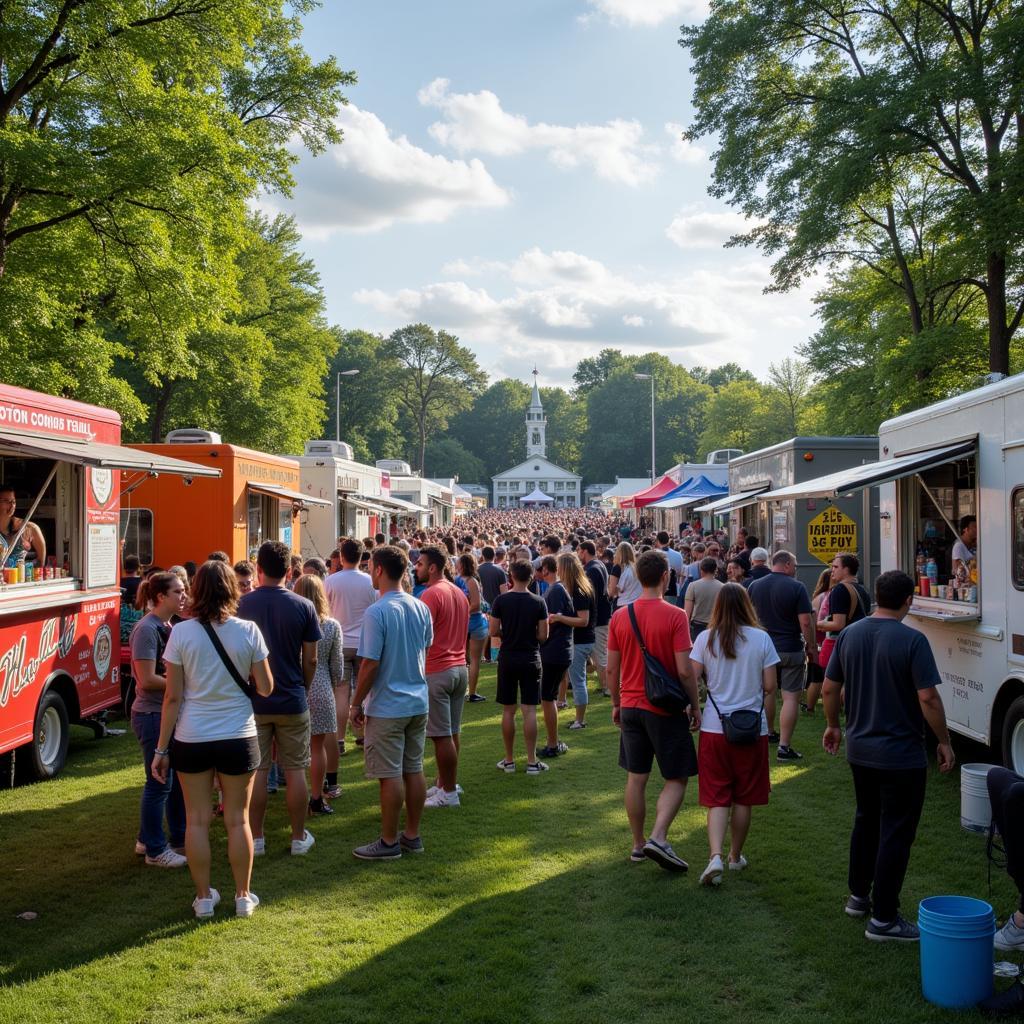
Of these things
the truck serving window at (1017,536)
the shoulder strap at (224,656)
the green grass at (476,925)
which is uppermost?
the truck serving window at (1017,536)

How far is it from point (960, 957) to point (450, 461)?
11105 cm

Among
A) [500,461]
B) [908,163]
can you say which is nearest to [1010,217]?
[908,163]

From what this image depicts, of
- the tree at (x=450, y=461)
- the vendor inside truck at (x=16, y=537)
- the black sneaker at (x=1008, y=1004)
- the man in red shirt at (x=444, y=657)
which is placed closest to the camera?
the black sneaker at (x=1008, y=1004)

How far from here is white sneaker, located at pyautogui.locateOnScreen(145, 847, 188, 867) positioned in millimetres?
6023

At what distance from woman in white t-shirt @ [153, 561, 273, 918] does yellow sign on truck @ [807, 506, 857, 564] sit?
390 inches

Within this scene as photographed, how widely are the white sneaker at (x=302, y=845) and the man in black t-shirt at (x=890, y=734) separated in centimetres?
337

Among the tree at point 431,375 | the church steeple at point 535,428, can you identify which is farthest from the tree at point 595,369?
the tree at point 431,375

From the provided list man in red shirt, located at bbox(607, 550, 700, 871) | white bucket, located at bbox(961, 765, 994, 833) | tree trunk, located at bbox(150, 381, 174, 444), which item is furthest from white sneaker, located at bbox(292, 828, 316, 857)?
tree trunk, located at bbox(150, 381, 174, 444)

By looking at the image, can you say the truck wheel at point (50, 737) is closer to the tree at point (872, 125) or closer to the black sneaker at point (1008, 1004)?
the black sneaker at point (1008, 1004)

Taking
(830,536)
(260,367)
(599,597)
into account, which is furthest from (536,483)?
(599,597)

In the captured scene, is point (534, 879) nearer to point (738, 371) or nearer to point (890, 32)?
point (890, 32)

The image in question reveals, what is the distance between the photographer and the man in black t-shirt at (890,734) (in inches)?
184

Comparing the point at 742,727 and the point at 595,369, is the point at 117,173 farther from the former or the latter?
the point at 595,369

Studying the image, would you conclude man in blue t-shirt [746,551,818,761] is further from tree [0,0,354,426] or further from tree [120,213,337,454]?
tree [120,213,337,454]
